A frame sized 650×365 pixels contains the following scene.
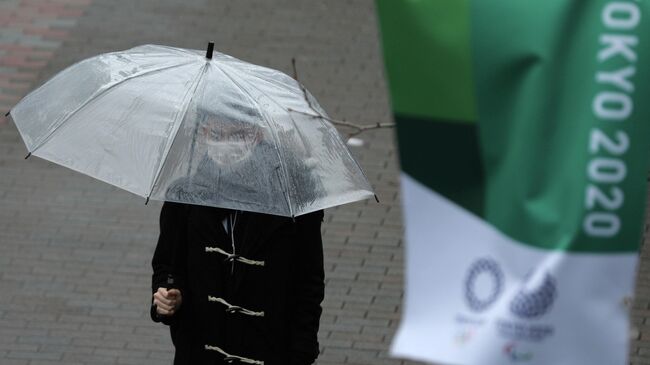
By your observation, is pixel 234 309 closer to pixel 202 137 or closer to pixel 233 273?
pixel 233 273

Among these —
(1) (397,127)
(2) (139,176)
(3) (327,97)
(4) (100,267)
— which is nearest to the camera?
(1) (397,127)

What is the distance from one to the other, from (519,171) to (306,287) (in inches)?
76.2

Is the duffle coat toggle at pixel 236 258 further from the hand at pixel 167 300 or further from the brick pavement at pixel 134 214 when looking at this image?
the brick pavement at pixel 134 214

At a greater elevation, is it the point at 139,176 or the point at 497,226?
the point at 497,226

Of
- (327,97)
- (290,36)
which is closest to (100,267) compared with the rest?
(327,97)

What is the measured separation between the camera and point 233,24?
11469mm

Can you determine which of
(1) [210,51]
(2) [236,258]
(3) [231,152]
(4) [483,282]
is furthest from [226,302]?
(4) [483,282]

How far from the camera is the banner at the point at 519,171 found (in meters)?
3.33

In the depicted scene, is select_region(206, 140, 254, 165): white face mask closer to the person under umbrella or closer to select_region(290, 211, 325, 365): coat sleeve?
the person under umbrella

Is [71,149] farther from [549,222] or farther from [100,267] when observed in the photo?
[100,267]

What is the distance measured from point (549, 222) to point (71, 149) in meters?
2.40

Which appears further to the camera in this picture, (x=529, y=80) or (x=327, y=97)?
(x=327, y=97)

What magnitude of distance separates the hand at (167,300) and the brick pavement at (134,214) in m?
2.29

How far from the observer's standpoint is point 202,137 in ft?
16.6
